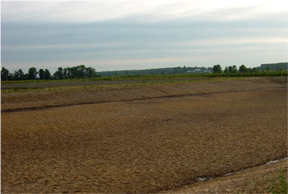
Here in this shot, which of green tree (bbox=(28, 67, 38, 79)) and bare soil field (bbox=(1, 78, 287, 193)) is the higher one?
green tree (bbox=(28, 67, 38, 79))

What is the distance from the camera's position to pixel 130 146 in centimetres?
1195

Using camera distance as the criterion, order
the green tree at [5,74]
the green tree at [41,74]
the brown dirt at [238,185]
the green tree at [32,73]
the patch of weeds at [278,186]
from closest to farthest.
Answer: the patch of weeds at [278,186], the brown dirt at [238,185], the green tree at [5,74], the green tree at [32,73], the green tree at [41,74]

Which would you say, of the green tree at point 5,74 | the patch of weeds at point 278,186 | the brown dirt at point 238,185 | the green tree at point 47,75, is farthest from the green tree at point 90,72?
the patch of weeds at point 278,186

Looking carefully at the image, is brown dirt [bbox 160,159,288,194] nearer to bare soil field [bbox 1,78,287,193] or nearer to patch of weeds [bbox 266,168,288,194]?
patch of weeds [bbox 266,168,288,194]

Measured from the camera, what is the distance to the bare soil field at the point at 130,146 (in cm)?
872

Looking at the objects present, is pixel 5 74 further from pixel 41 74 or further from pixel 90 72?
pixel 90 72

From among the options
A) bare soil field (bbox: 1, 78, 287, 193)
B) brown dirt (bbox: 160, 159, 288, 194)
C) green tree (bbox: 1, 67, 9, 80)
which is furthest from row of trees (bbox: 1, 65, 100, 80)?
brown dirt (bbox: 160, 159, 288, 194)

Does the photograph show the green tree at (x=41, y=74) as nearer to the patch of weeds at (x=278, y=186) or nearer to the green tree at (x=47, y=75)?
the green tree at (x=47, y=75)

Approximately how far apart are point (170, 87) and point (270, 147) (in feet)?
78.1

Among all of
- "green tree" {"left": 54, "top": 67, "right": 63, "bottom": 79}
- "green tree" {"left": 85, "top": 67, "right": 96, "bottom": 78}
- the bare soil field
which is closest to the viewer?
the bare soil field

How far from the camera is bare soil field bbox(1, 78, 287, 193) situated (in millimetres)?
8719

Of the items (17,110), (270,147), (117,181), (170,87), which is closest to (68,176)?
(117,181)

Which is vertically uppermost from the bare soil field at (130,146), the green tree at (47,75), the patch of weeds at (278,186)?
the green tree at (47,75)

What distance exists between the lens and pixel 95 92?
2988cm
